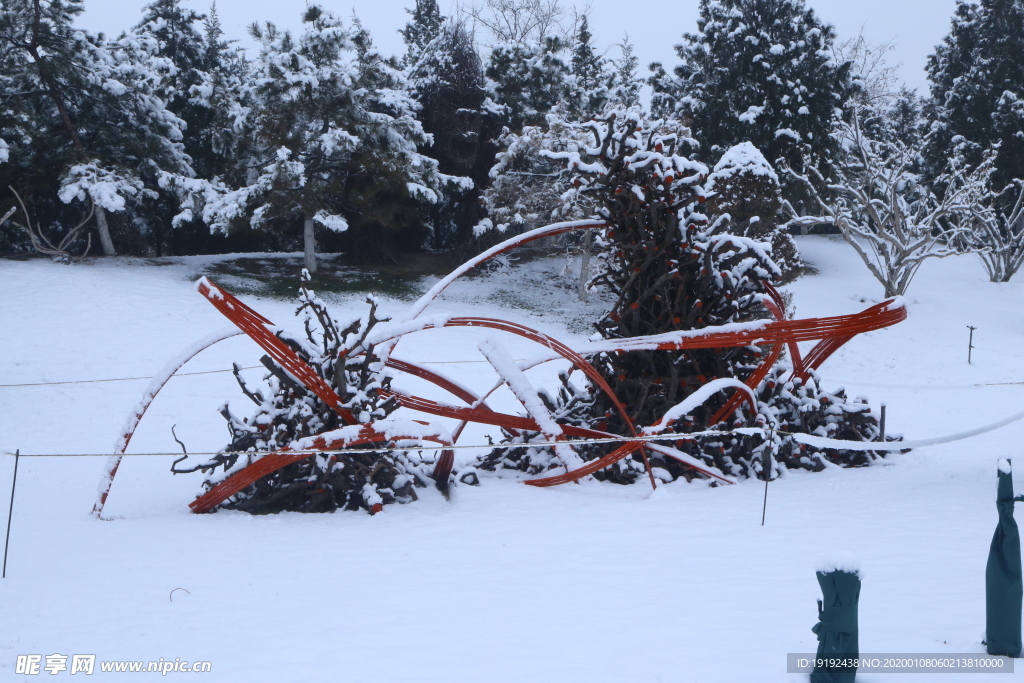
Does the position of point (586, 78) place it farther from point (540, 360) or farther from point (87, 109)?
point (540, 360)

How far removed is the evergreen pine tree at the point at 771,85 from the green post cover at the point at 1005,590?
2237 cm

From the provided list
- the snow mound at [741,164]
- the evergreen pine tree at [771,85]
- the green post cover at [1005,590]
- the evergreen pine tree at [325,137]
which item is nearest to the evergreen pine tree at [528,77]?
the evergreen pine tree at [325,137]

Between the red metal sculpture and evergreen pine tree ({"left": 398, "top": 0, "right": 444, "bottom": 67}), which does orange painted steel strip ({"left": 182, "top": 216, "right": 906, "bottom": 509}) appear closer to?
the red metal sculpture

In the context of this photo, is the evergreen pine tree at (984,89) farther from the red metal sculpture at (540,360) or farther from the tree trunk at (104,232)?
the tree trunk at (104,232)

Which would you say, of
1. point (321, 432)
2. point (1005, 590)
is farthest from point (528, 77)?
point (1005, 590)

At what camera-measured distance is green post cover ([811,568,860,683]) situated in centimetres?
292

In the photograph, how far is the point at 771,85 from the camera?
79.9ft

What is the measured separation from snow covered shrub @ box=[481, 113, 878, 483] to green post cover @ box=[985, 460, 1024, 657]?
4.04 meters

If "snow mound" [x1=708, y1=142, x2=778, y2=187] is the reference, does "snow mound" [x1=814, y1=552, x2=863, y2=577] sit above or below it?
below

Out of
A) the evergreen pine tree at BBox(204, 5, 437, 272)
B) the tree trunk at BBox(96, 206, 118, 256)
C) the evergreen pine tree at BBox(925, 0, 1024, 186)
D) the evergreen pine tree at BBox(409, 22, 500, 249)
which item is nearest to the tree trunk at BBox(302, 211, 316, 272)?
the evergreen pine tree at BBox(204, 5, 437, 272)

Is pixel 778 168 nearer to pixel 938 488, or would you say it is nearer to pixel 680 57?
pixel 680 57

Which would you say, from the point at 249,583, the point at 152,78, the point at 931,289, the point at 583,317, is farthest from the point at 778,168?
the point at 249,583

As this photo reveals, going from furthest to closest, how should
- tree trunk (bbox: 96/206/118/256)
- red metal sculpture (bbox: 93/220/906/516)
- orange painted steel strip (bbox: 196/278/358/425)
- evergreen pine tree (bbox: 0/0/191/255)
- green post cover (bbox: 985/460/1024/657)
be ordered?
1. tree trunk (bbox: 96/206/118/256)
2. evergreen pine tree (bbox: 0/0/191/255)
3. red metal sculpture (bbox: 93/220/906/516)
4. orange painted steel strip (bbox: 196/278/358/425)
5. green post cover (bbox: 985/460/1024/657)

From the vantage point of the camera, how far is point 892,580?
174 inches
